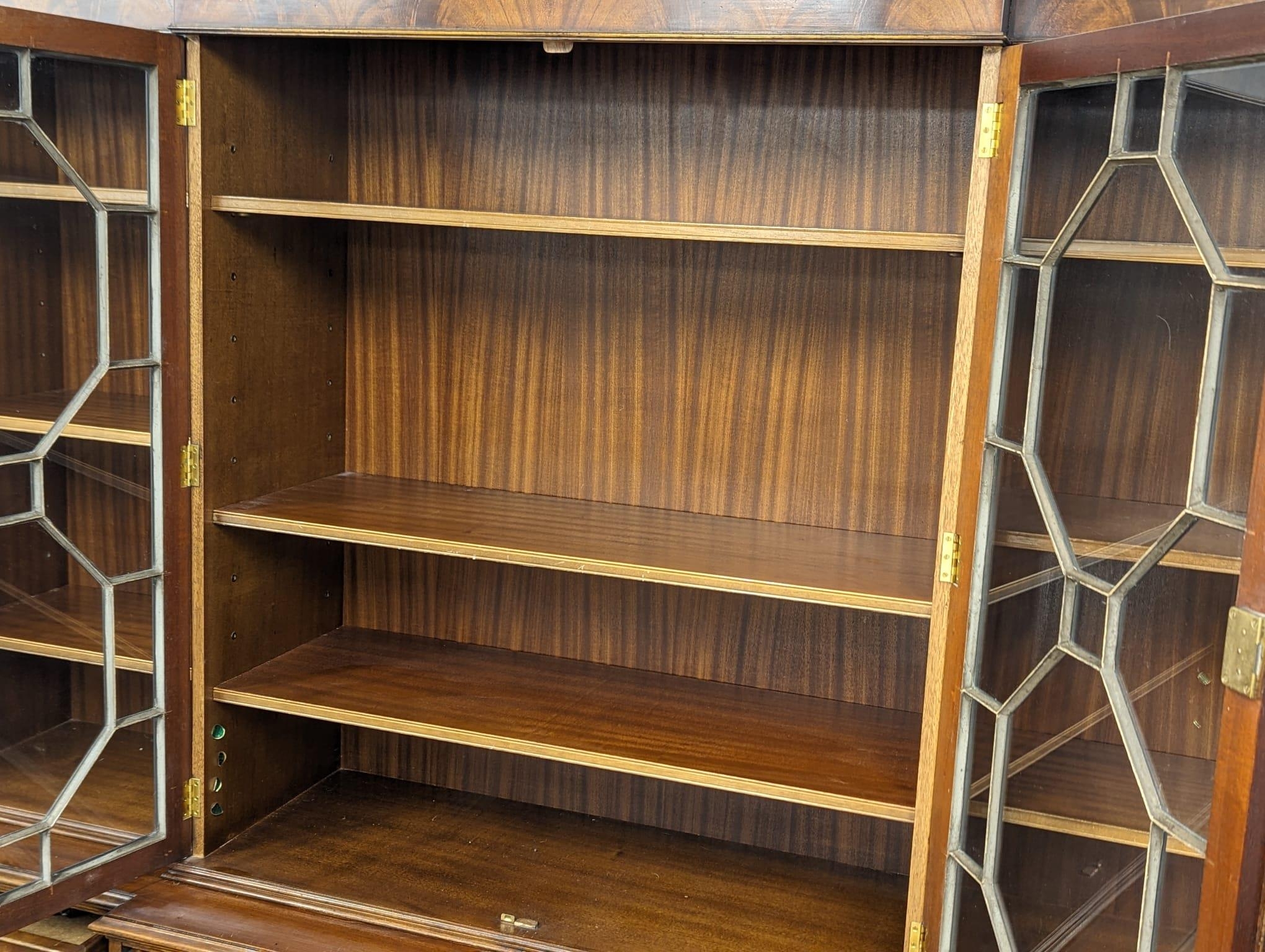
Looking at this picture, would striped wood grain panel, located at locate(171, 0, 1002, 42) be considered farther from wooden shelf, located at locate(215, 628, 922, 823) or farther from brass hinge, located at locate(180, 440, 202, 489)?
wooden shelf, located at locate(215, 628, 922, 823)

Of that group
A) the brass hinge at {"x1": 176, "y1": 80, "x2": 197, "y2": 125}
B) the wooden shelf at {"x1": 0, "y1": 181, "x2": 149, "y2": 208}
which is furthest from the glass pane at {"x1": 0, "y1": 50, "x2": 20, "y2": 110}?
the brass hinge at {"x1": 176, "y1": 80, "x2": 197, "y2": 125}

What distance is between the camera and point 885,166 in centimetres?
220

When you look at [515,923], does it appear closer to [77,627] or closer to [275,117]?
[77,627]

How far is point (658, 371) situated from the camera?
2410 mm

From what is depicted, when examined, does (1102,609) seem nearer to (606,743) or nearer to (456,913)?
(606,743)

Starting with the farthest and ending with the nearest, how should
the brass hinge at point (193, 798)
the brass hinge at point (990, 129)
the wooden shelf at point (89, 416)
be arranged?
the brass hinge at point (193, 798), the wooden shelf at point (89, 416), the brass hinge at point (990, 129)

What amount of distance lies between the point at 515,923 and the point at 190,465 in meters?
0.94

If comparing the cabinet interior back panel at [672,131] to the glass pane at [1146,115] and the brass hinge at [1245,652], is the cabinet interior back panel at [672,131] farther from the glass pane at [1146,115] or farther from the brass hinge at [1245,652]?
the brass hinge at [1245,652]

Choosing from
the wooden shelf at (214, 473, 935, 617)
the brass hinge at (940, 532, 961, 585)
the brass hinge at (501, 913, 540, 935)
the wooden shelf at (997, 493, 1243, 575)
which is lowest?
the brass hinge at (501, 913, 540, 935)

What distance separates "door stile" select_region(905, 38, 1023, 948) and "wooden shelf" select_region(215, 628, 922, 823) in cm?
8

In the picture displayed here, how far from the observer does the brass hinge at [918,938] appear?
1912mm

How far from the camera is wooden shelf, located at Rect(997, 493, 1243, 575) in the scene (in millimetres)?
1299

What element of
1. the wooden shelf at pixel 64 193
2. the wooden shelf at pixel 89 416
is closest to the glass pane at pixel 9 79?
the wooden shelf at pixel 64 193

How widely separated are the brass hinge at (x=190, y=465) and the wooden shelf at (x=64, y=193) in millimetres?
401
